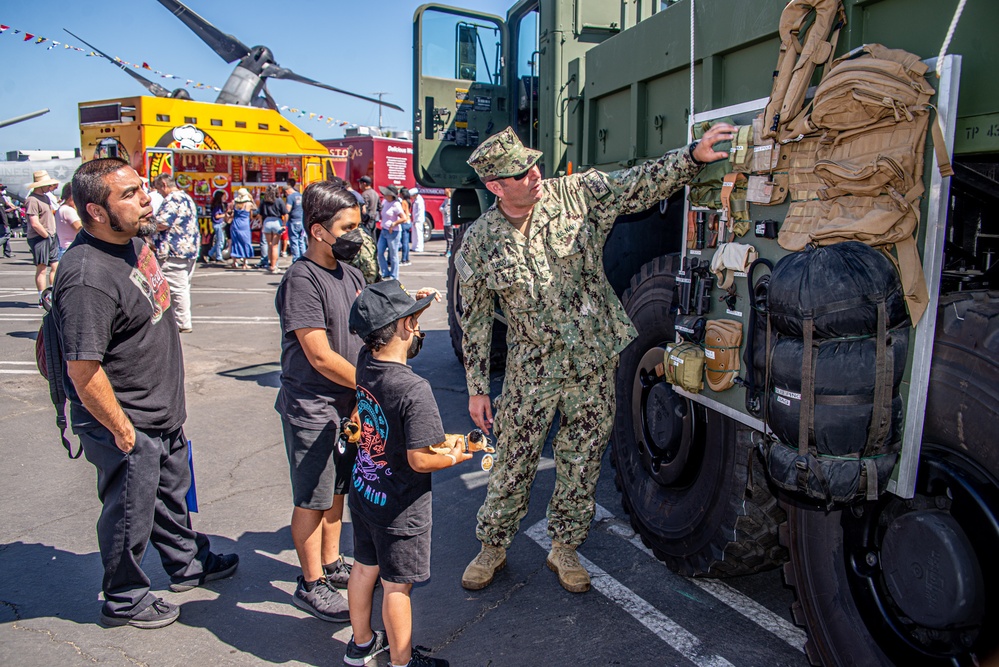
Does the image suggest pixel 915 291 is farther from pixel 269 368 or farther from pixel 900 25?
pixel 269 368

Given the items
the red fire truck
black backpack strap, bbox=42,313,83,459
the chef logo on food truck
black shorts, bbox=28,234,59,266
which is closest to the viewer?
black backpack strap, bbox=42,313,83,459

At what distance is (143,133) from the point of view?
52.2 ft

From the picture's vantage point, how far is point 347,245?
3082 millimetres

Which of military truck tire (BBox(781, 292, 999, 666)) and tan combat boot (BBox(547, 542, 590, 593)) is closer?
military truck tire (BBox(781, 292, 999, 666))

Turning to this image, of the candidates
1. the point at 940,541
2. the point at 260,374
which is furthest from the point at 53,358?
the point at 260,374

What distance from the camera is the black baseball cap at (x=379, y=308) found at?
2.45 metres

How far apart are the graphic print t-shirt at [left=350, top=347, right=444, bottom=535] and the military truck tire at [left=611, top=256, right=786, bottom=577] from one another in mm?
1169

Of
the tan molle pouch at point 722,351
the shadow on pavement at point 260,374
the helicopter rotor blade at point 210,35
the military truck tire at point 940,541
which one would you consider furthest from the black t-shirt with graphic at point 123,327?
the helicopter rotor blade at point 210,35

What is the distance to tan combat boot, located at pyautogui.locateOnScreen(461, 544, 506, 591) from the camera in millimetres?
3297

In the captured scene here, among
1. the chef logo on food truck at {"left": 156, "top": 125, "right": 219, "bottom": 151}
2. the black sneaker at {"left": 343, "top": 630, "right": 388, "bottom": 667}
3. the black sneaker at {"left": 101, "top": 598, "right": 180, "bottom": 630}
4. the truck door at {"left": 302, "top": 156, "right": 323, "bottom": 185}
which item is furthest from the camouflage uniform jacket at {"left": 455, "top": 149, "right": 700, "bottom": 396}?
the truck door at {"left": 302, "top": 156, "right": 323, "bottom": 185}

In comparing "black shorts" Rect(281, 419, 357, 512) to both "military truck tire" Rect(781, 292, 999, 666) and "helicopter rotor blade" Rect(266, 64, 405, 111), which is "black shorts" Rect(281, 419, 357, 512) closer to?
"military truck tire" Rect(781, 292, 999, 666)

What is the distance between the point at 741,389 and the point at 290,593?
213 cm

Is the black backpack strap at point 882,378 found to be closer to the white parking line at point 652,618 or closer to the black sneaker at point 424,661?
the white parking line at point 652,618

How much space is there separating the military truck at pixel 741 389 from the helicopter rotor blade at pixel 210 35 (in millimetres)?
17080
